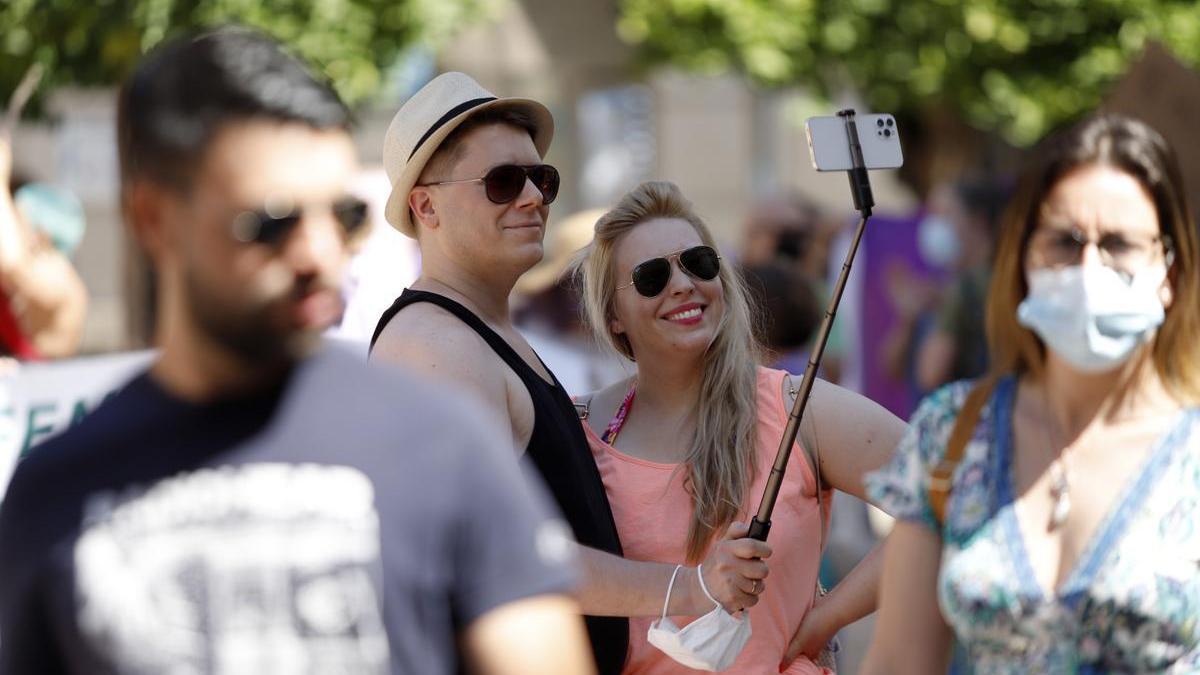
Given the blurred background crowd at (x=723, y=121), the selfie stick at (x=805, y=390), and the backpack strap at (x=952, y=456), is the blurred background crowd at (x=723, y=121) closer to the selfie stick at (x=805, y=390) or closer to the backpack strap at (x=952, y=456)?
the selfie stick at (x=805, y=390)

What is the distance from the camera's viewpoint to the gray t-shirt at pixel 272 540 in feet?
6.62

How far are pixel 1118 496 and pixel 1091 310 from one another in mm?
271

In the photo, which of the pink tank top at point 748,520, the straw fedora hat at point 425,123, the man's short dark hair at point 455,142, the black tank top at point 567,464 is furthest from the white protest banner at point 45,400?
the pink tank top at point 748,520

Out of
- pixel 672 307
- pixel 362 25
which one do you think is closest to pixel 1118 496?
pixel 672 307

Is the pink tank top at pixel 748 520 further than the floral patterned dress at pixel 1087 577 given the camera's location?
Yes

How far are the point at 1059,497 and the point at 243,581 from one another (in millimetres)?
1248

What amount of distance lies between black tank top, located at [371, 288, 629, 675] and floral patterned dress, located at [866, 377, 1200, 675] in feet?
2.63

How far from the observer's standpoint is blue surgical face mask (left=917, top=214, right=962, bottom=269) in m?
9.02

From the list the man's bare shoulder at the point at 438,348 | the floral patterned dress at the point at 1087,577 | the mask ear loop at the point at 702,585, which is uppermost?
the man's bare shoulder at the point at 438,348

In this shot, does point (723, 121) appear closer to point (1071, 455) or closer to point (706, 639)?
point (706, 639)

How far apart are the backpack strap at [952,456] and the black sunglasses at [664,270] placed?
1031mm

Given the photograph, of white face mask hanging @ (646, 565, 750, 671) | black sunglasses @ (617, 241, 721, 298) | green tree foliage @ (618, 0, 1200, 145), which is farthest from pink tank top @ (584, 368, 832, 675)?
green tree foliage @ (618, 0, 1200, 145)

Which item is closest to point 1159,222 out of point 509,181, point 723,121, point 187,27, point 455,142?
point 509,181

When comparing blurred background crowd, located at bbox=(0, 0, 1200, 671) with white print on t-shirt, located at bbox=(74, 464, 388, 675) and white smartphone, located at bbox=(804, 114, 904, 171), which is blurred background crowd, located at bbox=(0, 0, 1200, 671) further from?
white print on t-shirt, located at bbox=(74, 464, 388, 675)
